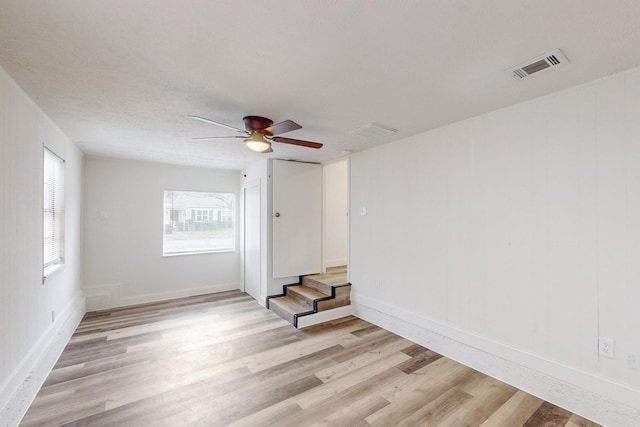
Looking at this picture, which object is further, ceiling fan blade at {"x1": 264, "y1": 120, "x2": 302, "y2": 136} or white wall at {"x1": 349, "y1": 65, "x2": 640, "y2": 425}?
ceiling fan blade at {"x1": 264, "y1": 120, "x2": 302, "y2": 136}

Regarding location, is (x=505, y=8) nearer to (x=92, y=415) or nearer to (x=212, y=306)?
(x=92, y=415)

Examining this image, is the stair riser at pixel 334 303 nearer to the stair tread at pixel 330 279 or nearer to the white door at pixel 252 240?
the stair tread at pixel 330 279

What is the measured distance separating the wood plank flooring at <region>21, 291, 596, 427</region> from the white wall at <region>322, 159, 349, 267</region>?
2.07 m

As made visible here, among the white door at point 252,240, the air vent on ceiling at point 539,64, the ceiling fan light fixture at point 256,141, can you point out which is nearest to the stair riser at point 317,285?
the white door at point 252,240

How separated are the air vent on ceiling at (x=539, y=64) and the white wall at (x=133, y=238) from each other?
16.0ft

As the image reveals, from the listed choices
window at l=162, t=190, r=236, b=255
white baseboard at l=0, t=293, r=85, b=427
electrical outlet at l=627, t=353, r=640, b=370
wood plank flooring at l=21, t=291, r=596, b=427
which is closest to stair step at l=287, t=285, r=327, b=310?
wood plank flooring at l=21, t=291, r=596, b=427

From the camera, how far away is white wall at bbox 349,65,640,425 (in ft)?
6.28

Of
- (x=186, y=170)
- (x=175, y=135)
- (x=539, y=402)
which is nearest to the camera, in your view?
(x=539, y=402)

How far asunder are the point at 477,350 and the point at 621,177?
1861 mm

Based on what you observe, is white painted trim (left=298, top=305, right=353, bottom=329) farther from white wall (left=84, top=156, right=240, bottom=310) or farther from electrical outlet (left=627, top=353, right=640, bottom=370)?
electrical outlet (left=627, top=353, right=640, bottom=370)

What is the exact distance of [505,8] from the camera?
1298 millimetres

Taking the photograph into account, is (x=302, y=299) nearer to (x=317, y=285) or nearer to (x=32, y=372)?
(x=317, y=285)

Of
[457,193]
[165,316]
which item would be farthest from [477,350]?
[165,316]

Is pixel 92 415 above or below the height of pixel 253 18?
below
